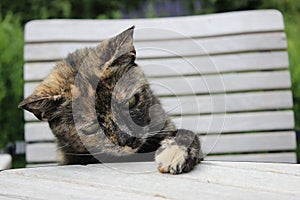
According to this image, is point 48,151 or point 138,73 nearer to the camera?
point 138,73

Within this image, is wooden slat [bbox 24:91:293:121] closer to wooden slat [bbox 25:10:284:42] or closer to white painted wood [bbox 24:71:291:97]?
white painted wood [bbox 24:71:291:97]

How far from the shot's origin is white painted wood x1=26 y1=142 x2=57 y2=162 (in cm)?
325

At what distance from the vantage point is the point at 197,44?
3338 millimetres

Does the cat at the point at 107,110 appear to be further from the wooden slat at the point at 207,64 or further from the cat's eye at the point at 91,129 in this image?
the wooden slat at the point at 207,64

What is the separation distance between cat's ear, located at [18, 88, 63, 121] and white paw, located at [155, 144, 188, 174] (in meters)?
0.41

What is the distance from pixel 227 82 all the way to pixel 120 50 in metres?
1.28

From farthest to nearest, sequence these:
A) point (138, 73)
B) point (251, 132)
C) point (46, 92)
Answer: point (251, 132) < point (138, 73) < point (46, 92)

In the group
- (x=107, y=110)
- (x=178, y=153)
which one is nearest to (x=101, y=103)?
(x=107, y=110)

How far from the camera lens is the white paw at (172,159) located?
192 cm

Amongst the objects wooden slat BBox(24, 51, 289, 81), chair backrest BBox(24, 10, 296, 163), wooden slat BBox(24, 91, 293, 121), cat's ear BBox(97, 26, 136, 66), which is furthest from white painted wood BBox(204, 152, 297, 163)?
cat's ear BBox(97, 26, 136, 66)

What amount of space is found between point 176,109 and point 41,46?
0.82 meters

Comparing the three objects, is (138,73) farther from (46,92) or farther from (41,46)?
(41,46)

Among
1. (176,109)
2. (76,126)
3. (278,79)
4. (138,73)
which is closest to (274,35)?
(278,79)

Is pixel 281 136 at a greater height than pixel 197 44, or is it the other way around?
pixel 197 44
